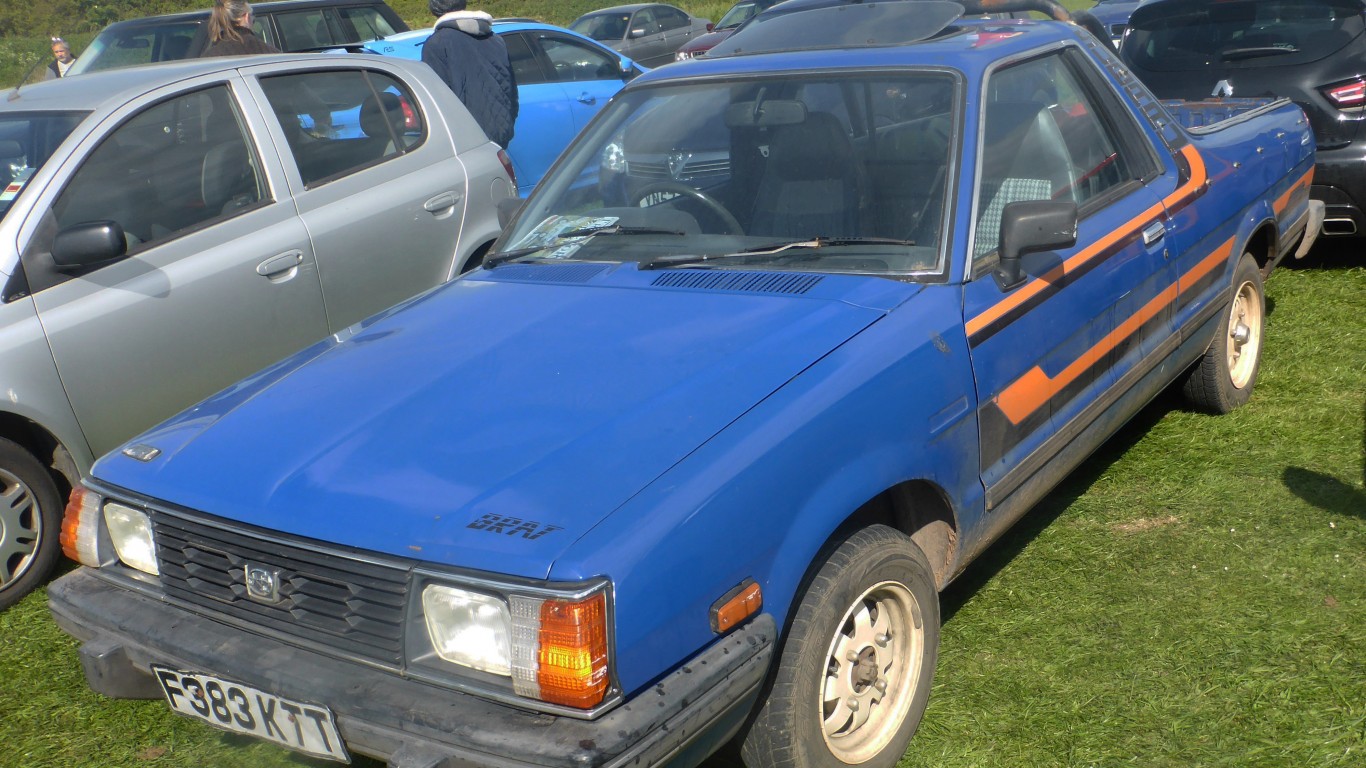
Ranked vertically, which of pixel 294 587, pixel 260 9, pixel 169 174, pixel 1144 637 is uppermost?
pixel 260 9

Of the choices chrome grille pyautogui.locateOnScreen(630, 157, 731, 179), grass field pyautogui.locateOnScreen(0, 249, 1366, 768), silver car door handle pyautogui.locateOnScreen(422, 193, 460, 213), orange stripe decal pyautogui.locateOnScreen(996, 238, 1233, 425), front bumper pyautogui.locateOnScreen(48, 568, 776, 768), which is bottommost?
grass field pyautogui.locateOnScreen(0, 249, 1366, 768)

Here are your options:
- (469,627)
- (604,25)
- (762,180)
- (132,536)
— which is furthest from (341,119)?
(604,25)

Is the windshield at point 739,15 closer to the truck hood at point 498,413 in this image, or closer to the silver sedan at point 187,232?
the silver sedan at point 187,232

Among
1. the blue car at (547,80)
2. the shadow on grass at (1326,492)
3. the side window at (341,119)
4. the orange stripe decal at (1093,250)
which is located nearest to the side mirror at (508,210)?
the side window at (341,119)

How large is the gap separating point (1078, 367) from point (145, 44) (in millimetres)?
9083

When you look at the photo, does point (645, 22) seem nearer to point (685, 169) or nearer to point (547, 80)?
point (547, 80)

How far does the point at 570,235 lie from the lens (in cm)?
384

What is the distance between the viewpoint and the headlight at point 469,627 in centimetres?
230

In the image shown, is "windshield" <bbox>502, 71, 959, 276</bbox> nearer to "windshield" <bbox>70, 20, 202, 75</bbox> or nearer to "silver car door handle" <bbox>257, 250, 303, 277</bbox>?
"silver car door handle" <bbox>257, 250, 303, 277</bbox>

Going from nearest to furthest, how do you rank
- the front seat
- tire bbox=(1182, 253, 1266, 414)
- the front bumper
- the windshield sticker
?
the front bumper < the front seat < the windshield sticker < tire bbox=(1182, 253, 1266, 414)

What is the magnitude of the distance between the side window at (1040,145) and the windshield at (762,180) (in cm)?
18

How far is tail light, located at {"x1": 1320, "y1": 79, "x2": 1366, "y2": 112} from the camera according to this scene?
6.40 m

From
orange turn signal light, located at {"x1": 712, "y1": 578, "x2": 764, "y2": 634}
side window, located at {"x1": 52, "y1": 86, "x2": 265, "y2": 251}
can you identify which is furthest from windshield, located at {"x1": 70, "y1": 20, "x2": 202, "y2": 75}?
orange turn signal light, located at {"x1": 712, "y1": 578, "x2": 764, "y2": 634}

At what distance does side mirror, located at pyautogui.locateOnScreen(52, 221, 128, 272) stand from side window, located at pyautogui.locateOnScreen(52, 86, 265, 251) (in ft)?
0.67
